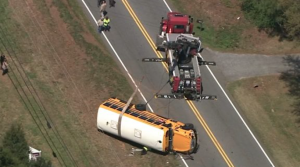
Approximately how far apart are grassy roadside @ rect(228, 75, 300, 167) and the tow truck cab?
591 centimetres

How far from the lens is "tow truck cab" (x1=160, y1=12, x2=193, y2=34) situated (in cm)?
5241

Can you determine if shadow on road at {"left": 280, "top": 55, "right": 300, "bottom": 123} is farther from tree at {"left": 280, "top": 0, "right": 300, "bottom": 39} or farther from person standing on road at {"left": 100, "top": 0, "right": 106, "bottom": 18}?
person standing on road at {"left": 100, "top": 0, "right": 106, "bottom": 18}

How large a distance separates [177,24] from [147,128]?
11883mm

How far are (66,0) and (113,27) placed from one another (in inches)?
192

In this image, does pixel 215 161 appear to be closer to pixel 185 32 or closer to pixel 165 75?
pixel 165 75

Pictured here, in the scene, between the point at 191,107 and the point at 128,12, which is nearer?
the point at 191,107

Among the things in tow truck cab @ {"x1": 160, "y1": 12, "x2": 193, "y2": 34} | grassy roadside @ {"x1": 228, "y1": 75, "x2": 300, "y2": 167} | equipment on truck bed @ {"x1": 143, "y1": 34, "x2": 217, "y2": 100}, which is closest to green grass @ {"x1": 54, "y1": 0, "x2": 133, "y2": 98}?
equipment on truck bed @ {"x1": 143, "y1": 34, "x2": 217, "y2": 100}

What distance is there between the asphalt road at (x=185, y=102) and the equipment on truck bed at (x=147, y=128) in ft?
6.86

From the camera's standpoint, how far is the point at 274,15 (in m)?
56.2

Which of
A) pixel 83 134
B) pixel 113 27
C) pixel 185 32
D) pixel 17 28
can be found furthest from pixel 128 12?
pixel 83 134

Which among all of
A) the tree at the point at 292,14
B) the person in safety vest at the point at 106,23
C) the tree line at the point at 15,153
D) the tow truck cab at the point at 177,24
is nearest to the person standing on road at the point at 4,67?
the person in safety vest at the point at 106,23

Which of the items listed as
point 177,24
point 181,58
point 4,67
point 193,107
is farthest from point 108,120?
point 177,24

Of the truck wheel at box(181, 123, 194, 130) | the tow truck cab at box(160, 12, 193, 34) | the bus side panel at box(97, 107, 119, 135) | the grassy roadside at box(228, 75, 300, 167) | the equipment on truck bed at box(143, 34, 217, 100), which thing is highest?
the tow truck cab at box(160, 12, 193, 34)

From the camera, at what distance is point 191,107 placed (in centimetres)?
4919
